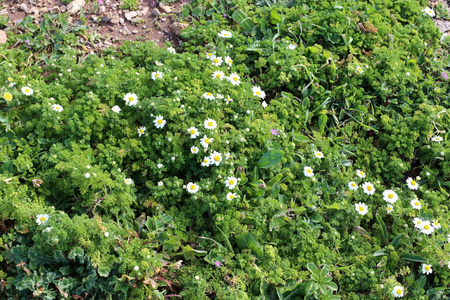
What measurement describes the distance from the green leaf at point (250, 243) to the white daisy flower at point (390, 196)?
145cm

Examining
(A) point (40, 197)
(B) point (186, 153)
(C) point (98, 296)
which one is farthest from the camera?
(B) point (186, 153)

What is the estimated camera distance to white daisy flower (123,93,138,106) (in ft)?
12.3

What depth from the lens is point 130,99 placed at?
148 inches

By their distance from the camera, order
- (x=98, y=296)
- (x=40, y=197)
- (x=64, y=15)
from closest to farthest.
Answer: (x=98, y=296), (x=40, y=197), (x=64, y=15)

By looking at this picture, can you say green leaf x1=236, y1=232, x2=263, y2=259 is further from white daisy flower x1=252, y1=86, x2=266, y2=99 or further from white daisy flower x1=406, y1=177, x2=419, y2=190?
white daisy flower x1=406, y1=177, x2=419, y2=190

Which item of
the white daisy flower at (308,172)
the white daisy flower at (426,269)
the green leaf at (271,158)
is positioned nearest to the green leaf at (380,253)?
the white daisy flower at (426,269)

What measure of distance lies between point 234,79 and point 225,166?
1.04 meters

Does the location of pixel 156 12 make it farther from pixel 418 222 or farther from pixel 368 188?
pixel 418 222

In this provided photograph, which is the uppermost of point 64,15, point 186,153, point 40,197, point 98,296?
point 64,15

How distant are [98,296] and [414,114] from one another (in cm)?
378

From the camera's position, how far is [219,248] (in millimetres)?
3295

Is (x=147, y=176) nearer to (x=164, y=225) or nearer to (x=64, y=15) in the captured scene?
(x=164, y=225)

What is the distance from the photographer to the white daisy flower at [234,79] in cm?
402

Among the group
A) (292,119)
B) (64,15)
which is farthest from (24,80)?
(292,119)
